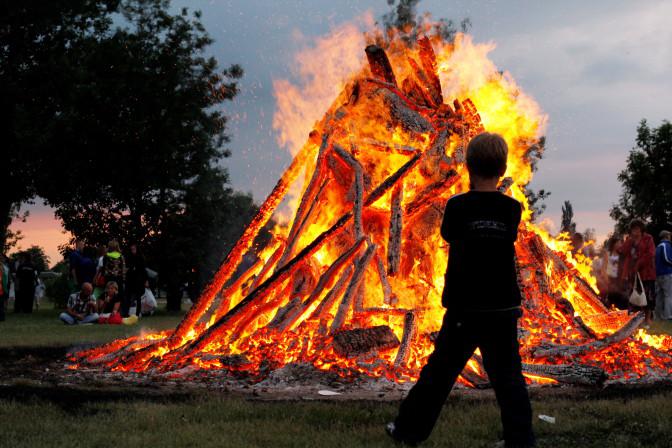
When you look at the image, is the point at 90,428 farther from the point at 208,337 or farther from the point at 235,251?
the point at 235,251

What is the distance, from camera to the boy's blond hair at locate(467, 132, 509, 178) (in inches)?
189

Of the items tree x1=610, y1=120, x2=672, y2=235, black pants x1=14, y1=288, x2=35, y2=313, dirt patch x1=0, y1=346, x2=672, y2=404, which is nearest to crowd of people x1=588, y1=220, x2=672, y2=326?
dirt patch x1=0, y1=346, x2=672, y2=404

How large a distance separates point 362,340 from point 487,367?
3170 millimetres

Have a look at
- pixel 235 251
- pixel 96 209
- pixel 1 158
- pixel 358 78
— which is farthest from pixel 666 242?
pixel 1 158

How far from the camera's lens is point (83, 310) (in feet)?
56.4

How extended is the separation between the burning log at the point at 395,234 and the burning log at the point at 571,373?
1.92 metres

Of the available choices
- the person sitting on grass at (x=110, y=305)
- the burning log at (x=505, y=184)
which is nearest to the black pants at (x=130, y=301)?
the person sitting on grass at (x=110, y=305)

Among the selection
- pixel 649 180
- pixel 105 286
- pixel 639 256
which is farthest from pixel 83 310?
pixel 649 180

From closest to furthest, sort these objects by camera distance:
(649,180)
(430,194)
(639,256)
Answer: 1. (430,194)
2. (639,256)
3. (649,180)

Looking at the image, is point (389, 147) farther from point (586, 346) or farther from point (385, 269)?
point (586, 346)

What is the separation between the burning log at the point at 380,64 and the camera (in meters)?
10.0

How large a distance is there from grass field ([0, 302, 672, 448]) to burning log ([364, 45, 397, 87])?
4.71 metres

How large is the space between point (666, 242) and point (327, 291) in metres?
10.7

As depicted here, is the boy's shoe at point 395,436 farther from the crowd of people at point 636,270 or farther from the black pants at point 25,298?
the black pants at point 25,298
